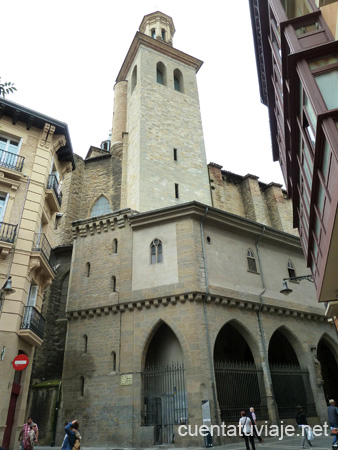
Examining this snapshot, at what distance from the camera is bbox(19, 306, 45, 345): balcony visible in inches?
529

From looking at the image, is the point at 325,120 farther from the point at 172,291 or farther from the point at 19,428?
the point at 19,428

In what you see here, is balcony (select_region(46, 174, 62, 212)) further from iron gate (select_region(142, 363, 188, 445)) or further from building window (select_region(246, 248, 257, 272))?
building window (select_region(246, 248, 257, 272))

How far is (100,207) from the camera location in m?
27.0

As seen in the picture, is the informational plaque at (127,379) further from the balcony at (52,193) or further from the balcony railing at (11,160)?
the balcony railing at (11,160)

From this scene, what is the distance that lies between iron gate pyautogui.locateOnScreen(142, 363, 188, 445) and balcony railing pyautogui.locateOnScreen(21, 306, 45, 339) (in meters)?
4.48

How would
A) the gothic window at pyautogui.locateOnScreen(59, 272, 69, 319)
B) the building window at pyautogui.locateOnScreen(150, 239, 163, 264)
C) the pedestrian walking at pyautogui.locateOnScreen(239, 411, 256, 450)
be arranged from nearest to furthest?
the pedestrian walking at pyautogui.locateOnScreen(239, 411, 256, 450) < the building window at pyautogui.locateOnScreen(150, 239, 163, 264) < the gothic window at pyautogui.locateOnScreen(59, 272, 69, 319)

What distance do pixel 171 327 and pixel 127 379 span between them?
2657 mm

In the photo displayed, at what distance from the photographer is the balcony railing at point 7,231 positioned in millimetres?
13986

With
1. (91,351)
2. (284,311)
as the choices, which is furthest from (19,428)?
(284,311)

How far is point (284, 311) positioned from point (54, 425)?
450 inches

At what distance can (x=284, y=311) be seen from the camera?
1869cm

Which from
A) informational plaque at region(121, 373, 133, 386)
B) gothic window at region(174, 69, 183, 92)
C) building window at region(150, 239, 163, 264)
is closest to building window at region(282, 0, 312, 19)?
building window at region(150, 239, 163, 264)

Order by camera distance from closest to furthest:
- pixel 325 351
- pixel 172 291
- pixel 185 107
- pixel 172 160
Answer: pixel 172 291
pixel 325 351
pixel 172 160
pixel 185 107

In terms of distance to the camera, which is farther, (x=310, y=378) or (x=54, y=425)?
(x=310, y=378)
